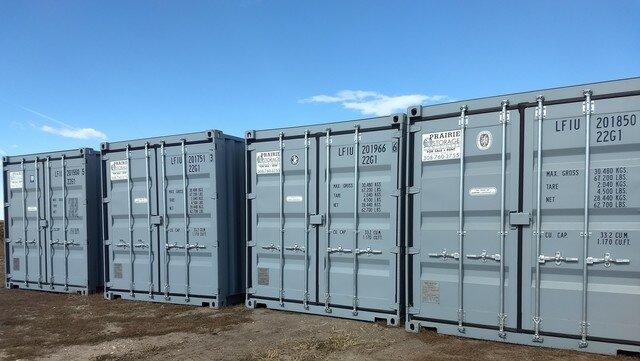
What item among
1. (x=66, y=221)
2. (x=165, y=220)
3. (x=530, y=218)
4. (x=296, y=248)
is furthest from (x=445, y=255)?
(x=66, y=221)

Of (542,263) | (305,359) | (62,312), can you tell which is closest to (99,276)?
(62,312)

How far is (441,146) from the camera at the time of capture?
20.6 feet

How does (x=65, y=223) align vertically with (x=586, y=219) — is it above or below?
below

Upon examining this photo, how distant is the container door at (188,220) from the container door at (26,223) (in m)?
4.06

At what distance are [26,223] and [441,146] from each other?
1018cm

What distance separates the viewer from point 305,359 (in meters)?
5.51

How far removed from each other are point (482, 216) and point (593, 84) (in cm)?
204

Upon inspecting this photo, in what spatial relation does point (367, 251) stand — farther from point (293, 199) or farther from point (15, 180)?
point (15, 180)

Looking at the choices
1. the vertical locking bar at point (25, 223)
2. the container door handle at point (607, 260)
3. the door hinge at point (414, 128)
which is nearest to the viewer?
the container door handle at point (607, 260)

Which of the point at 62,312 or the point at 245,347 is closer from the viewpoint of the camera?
the point at 245,347

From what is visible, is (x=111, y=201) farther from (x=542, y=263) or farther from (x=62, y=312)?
(x=542, y=263)

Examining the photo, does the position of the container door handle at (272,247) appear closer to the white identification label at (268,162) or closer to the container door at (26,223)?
the white identification label at (268,162)

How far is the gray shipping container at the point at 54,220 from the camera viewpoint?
1016 cm

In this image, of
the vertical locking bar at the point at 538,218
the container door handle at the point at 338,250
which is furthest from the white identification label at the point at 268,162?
the vertical locking bar at the point at 538,218
